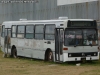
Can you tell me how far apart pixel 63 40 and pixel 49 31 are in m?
1.95

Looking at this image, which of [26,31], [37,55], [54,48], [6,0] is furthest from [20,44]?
[6,0]

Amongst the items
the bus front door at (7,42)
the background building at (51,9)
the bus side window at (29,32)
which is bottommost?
the bus front door at (7,42)

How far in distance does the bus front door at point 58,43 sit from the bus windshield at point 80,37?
0.46m

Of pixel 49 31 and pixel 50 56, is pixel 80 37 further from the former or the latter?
pixel 50 56

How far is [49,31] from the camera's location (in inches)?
837

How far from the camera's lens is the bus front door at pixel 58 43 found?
781 inches

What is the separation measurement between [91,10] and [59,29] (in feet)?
21.5

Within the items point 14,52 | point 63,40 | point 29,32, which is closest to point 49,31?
point 63,40

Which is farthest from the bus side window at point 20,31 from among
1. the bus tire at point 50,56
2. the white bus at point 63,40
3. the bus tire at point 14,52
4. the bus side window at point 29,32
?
the bus tire at point 50,56

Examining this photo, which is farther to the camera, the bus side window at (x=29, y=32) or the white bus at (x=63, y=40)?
the bus side window at (x=29, y=32)

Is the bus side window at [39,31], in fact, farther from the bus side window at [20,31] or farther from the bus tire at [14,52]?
the bus tire at [14,52]

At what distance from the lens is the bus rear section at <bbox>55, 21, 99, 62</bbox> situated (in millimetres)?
19344

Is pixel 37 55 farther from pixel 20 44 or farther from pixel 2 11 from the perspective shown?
pixel 2 11

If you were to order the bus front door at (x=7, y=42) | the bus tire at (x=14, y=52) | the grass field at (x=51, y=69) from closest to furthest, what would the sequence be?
the grass field at (x=51, y=69) → the bus tire at (x=14, y=52) → the bus front door at (x=7, y=42)
